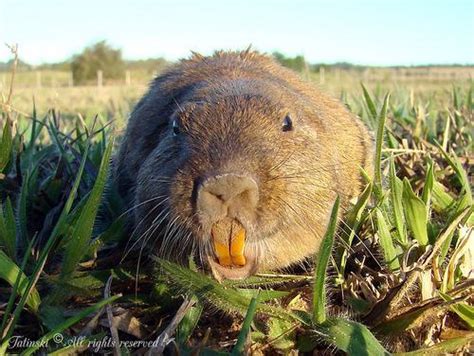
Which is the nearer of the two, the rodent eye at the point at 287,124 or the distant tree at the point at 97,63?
the rodent eye at the point at 287,124

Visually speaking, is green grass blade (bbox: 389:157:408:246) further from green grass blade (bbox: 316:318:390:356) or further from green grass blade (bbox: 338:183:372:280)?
green grass blade (bbox: 316:318:390:356)

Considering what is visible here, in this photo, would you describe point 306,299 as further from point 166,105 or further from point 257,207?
point 166,105

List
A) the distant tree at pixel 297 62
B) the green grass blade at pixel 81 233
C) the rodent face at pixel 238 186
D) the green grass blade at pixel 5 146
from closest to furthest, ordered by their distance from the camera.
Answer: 1. the rodent face at pixel 238 186
2. the green grass blade at pixel 81 233
3. the green grass blade at pixel 5 146
4. the distant tree at pixel 297 62

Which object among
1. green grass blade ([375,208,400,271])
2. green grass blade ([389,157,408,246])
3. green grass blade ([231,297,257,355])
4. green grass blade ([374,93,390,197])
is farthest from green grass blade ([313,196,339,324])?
green grass blade ([374,93,390,197])

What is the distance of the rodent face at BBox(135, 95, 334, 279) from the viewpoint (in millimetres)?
2346

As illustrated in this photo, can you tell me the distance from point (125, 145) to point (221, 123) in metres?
1.35

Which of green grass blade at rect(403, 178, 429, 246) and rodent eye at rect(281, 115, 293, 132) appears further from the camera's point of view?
rodent eye at rect(281, 115, 293, 132)

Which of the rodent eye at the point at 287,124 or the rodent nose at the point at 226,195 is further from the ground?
the rodent eye at the point at 287,124

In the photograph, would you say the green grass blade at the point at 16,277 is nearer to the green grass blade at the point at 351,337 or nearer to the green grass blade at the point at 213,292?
the green grass blade at the point at 213,292

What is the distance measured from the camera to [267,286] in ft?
8.61

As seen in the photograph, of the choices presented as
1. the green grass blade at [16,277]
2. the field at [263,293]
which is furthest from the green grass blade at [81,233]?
the green grass blade at [16,277]

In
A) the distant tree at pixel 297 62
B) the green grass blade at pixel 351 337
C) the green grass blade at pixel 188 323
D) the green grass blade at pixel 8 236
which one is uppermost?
the distant tree at pixel 297 62

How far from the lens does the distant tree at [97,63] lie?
52000mm

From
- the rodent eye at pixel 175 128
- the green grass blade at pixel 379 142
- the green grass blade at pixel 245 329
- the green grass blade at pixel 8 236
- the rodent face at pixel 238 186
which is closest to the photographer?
the green grass blade at pixel 245 329
